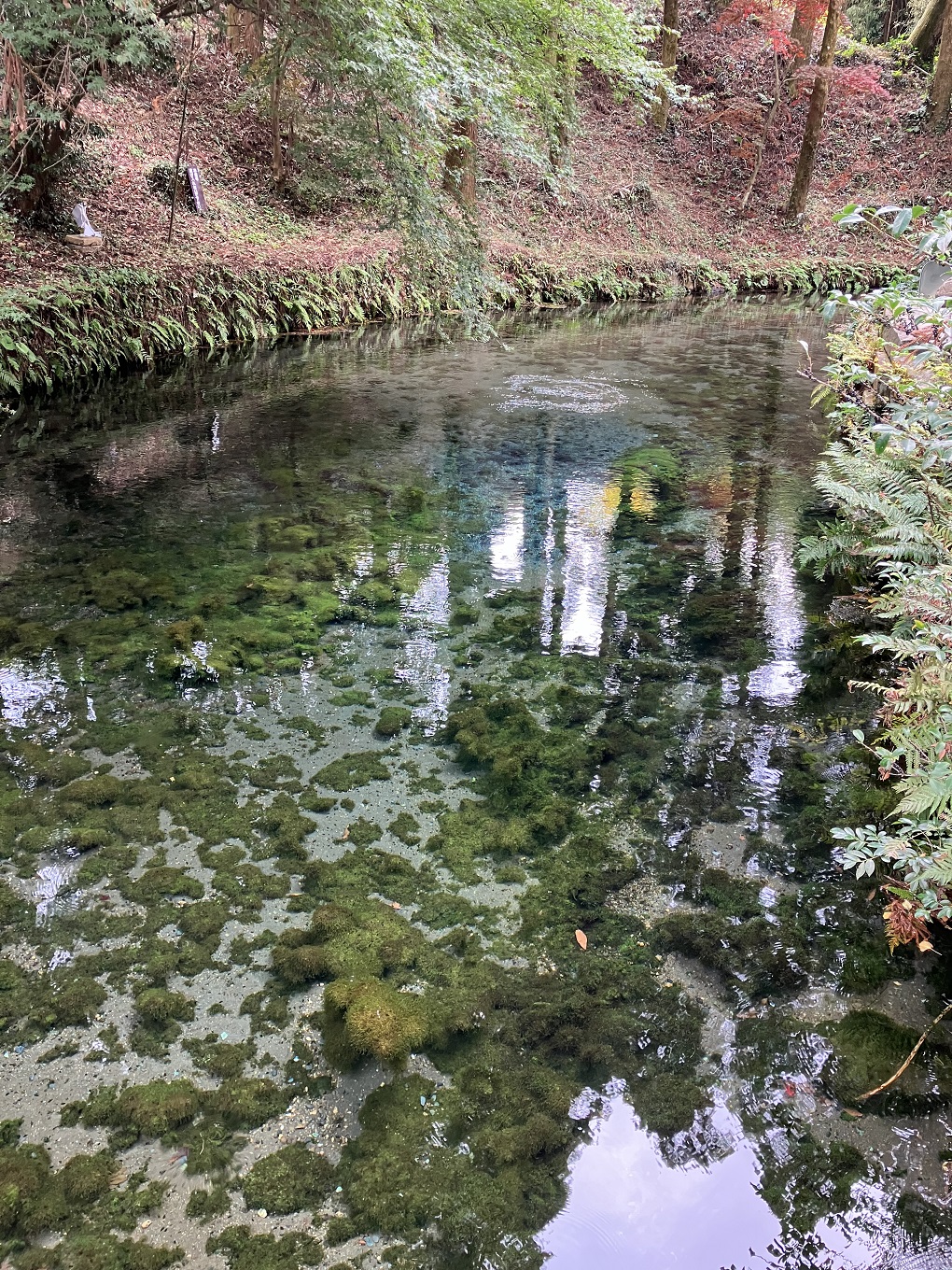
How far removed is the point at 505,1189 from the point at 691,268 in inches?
928

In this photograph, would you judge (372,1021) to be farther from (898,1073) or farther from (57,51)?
(57,51)

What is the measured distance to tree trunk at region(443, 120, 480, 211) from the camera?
8.56 metres

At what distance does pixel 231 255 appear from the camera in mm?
13586

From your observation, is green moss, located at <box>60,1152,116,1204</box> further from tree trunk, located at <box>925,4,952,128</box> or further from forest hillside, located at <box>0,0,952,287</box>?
tree trunk, located at <box>925,4,952,128</box>

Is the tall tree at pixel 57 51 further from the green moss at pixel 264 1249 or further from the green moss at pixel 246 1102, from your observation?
the green moss at pixel 264 1249

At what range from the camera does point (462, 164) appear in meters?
12.2

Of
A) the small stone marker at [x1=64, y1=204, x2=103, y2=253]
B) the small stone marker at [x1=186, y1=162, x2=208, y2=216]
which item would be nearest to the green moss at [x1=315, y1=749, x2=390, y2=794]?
the small stone marker at [x1=64, y1=204, x2=103, y2=253]

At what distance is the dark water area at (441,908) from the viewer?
88.4 inches

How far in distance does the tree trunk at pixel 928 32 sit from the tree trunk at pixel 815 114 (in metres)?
9.25

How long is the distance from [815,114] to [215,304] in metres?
18.0

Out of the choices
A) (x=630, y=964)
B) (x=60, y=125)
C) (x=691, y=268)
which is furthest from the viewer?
(x=691, y=268)

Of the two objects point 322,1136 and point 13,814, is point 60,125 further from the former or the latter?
point 322,1136

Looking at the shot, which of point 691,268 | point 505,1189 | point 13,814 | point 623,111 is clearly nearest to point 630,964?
point 505,1189

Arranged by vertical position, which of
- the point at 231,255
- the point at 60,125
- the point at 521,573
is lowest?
the point at 521,573
